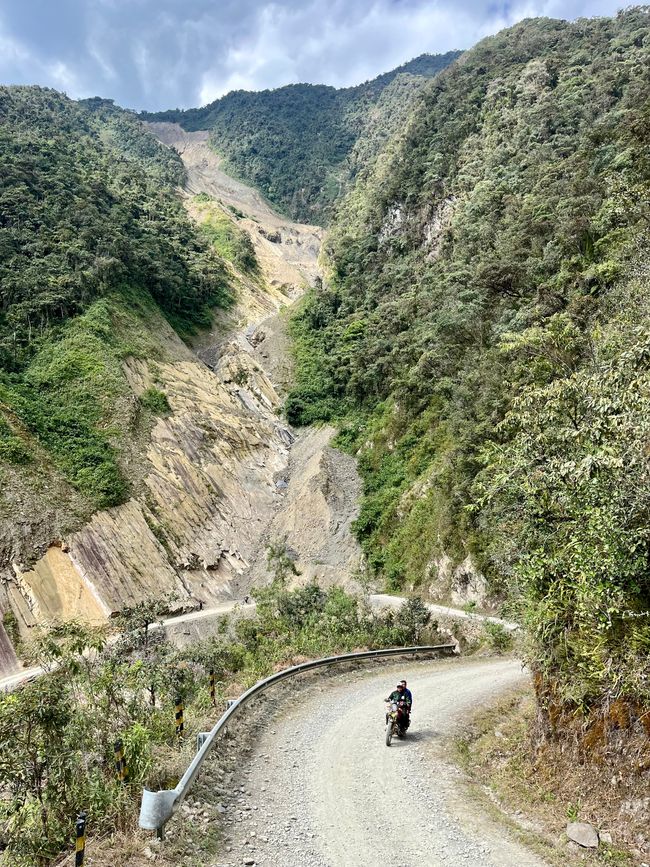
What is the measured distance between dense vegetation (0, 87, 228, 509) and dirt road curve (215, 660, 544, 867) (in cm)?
2543

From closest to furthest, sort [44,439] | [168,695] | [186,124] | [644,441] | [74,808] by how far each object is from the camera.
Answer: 1. [74,808]
2. [644,441]
3. [168,695]
4. [44,439]
5. [186,124]

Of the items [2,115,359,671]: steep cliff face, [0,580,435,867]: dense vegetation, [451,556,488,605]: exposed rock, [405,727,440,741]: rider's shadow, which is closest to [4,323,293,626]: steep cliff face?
[2,115,359,671]: steep cliff face

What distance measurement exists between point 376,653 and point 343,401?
37875 millimetres

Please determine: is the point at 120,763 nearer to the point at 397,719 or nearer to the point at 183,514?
the point at 397,719

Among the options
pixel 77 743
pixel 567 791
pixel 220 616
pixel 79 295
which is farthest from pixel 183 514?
pixel 567 791

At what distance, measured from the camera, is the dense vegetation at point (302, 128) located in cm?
14550

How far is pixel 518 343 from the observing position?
17.8 metres

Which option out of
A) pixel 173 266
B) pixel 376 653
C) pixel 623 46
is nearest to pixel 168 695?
pixel 376 653

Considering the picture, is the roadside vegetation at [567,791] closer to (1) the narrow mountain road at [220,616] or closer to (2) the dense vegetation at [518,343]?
(2) the dense vegetation at [518,343]

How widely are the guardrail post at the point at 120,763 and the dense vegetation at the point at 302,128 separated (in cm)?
14132

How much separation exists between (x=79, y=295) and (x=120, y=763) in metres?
46.2

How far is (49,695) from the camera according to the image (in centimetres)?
611

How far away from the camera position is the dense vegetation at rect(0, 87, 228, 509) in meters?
34.7

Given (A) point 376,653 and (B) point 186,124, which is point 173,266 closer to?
(A) point 376,653
